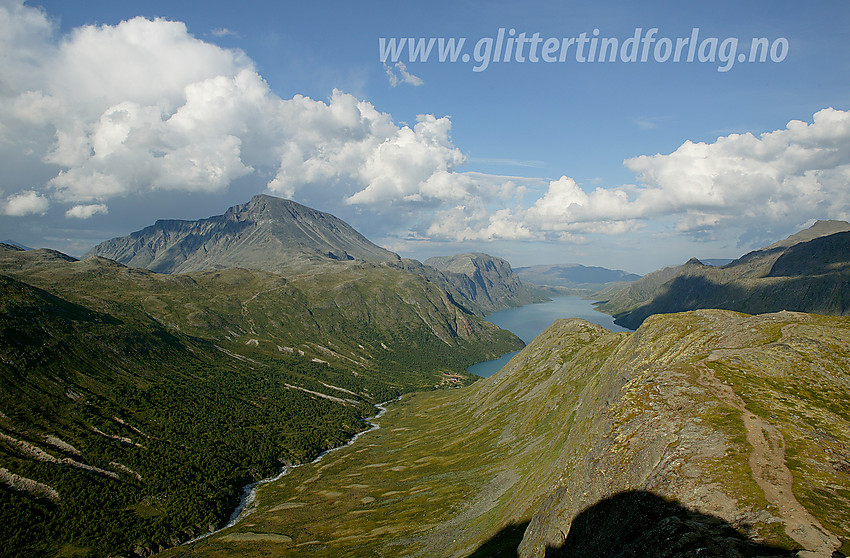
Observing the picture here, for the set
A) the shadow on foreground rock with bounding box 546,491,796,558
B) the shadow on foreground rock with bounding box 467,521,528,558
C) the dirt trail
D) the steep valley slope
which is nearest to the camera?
the dirt trail

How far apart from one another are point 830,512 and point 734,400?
18376mm

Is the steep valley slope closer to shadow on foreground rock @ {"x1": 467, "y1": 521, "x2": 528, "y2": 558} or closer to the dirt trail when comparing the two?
the dirt trail

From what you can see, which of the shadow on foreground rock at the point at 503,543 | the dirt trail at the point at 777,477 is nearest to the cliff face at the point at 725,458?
the dirt trail at the point at 777,477

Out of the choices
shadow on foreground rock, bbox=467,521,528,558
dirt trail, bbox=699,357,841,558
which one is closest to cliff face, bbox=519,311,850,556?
dirt trail, bbox=699,357,841,558

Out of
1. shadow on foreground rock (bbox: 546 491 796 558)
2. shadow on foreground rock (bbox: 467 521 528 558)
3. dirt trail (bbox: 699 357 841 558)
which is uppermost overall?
dirt trail (bbox: 699 357 841 558)

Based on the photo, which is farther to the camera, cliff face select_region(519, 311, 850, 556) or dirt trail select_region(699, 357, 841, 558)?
cliff face select_region(519, 311, 850, 556)

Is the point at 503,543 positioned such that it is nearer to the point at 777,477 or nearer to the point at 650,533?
the point at 650,533

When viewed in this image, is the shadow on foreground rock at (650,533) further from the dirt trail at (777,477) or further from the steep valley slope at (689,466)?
the dirt trail at (777,477)

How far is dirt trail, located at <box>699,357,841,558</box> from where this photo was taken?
2612 centimetres

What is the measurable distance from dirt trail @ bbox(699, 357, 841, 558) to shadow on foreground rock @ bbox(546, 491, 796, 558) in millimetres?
2316

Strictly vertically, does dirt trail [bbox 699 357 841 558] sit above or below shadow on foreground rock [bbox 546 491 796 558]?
above

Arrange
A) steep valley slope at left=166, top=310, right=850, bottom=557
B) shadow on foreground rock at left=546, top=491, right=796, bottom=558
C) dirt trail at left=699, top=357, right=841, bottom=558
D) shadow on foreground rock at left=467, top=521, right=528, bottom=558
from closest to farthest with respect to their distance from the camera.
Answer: dirt trail at left=699, top=357, right=841, bottom=558 < shadow on foreground rock at left=546, top=491, right=796, bottom=558 < steep valley slope at left=166, top=310, right=850, bottom=557 < shadow on foreground rock at left=467, top=521, right=528, bottom=558

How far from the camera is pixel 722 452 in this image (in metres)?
37.7

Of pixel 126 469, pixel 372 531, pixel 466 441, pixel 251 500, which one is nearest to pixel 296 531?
pixel 372 531
